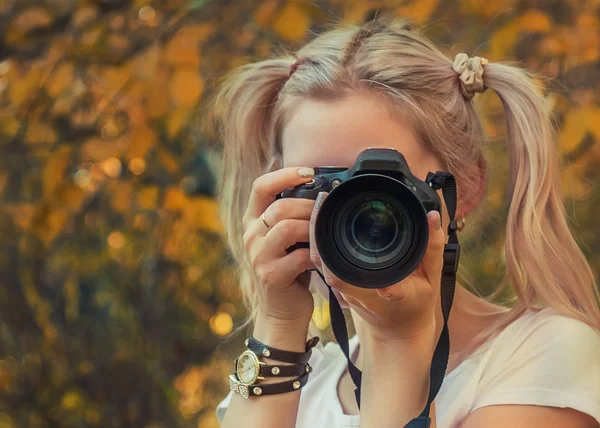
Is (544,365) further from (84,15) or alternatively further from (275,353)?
(84,15)

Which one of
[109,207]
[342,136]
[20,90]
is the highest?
[342,136]

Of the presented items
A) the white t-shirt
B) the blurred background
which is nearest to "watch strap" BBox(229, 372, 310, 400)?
the white t-shirt

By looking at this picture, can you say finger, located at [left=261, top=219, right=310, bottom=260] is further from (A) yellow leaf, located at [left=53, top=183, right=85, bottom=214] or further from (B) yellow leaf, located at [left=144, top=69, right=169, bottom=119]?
(A) yellow leaf, located at [left=53, top=183, right=85, bottom=214]

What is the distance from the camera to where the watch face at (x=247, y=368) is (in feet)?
3.44

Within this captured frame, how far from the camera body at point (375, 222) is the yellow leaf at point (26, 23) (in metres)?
1.19

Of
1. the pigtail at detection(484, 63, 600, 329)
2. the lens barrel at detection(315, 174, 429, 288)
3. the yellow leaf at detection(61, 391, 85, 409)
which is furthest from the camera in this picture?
the yellow leaf at detection(61, 391, 85, 409)

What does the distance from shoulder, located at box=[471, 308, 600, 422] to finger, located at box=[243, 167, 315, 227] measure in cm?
34

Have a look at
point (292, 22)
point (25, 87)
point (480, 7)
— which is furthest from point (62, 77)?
point (480, 7)

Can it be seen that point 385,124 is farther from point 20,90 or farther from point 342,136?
point 20,90

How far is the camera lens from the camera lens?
0.89 metres

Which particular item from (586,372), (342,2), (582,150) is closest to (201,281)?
(342,2)

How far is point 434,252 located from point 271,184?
238 mm

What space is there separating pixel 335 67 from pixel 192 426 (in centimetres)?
136

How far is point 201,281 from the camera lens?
7.00 ft
